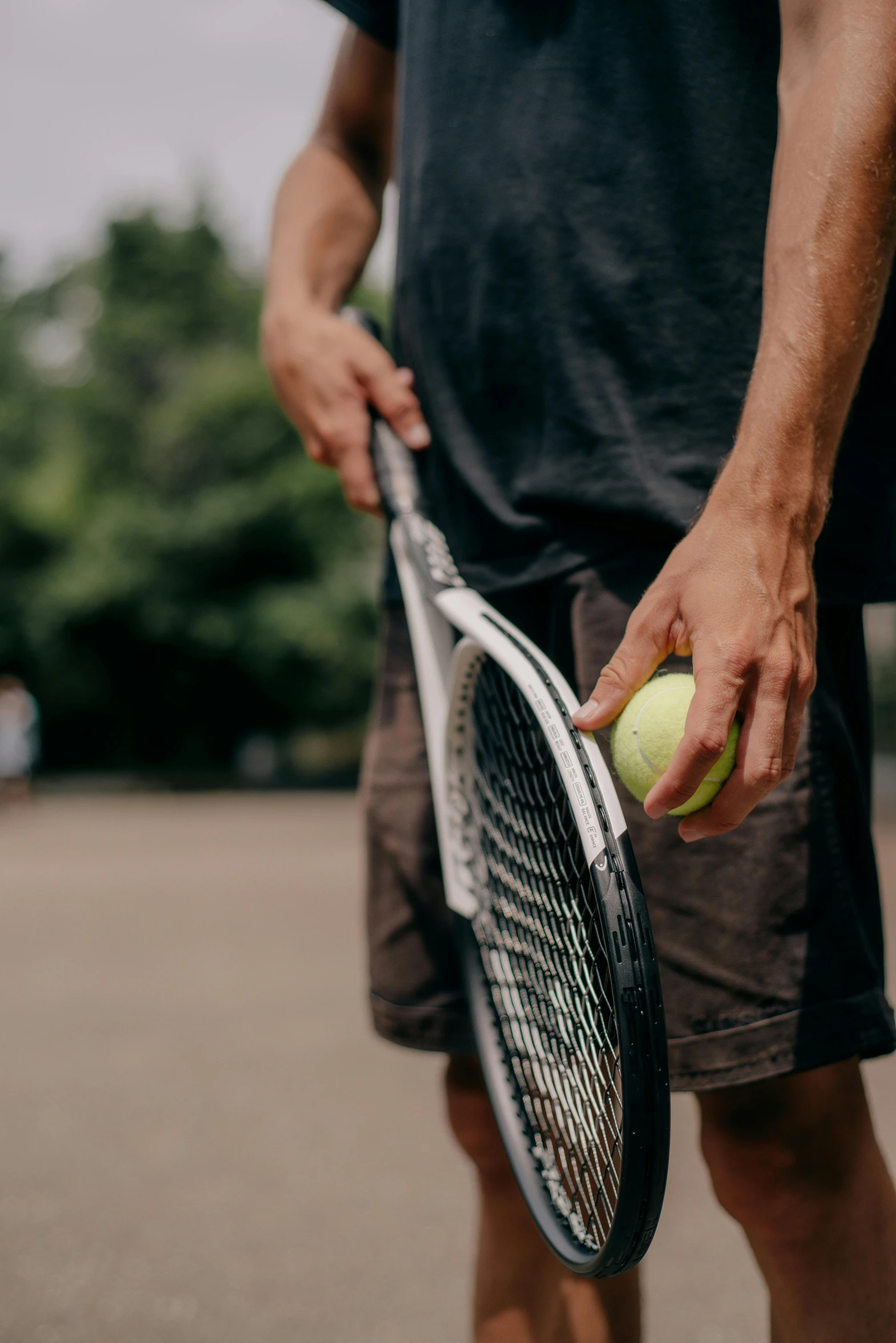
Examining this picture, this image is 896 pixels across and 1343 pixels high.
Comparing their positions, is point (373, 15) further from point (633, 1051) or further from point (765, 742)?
point (633, 1051)

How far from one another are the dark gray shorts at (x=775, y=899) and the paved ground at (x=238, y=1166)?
43.8 inches

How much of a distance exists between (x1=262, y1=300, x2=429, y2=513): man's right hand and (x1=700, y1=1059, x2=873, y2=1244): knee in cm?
Result: 95

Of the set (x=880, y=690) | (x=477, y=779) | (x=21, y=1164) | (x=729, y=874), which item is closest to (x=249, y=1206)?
(x=21, y=1164)

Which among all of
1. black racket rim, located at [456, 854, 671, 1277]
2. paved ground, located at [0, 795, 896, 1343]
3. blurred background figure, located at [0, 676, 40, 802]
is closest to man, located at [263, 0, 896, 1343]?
black racket rim, located at [456, 854, 671, 1277]

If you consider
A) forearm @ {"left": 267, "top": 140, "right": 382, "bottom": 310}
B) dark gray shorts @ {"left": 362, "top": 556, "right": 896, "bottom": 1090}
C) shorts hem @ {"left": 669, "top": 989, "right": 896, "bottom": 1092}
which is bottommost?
shorts hem @ {"left": 669, "top": 989, "right": 896, "bottom": 1092}

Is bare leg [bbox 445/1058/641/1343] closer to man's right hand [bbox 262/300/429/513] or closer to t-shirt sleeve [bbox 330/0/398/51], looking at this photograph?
man's right hand [bbox 262/300/429/513]

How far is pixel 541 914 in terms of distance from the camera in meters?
1.46

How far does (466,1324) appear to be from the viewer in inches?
88.0

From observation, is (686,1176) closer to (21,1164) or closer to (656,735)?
(21,1164)

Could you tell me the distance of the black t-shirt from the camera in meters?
1.42

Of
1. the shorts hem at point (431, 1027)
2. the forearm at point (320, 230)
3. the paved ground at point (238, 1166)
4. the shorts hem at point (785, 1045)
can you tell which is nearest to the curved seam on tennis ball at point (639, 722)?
the shorts hem at point (785, 1045)

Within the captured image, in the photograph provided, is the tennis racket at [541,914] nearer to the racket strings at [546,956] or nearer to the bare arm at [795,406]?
the racket strings at [546,956]

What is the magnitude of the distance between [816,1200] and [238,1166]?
204 centimetres

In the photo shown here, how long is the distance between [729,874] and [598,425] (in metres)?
0.53
